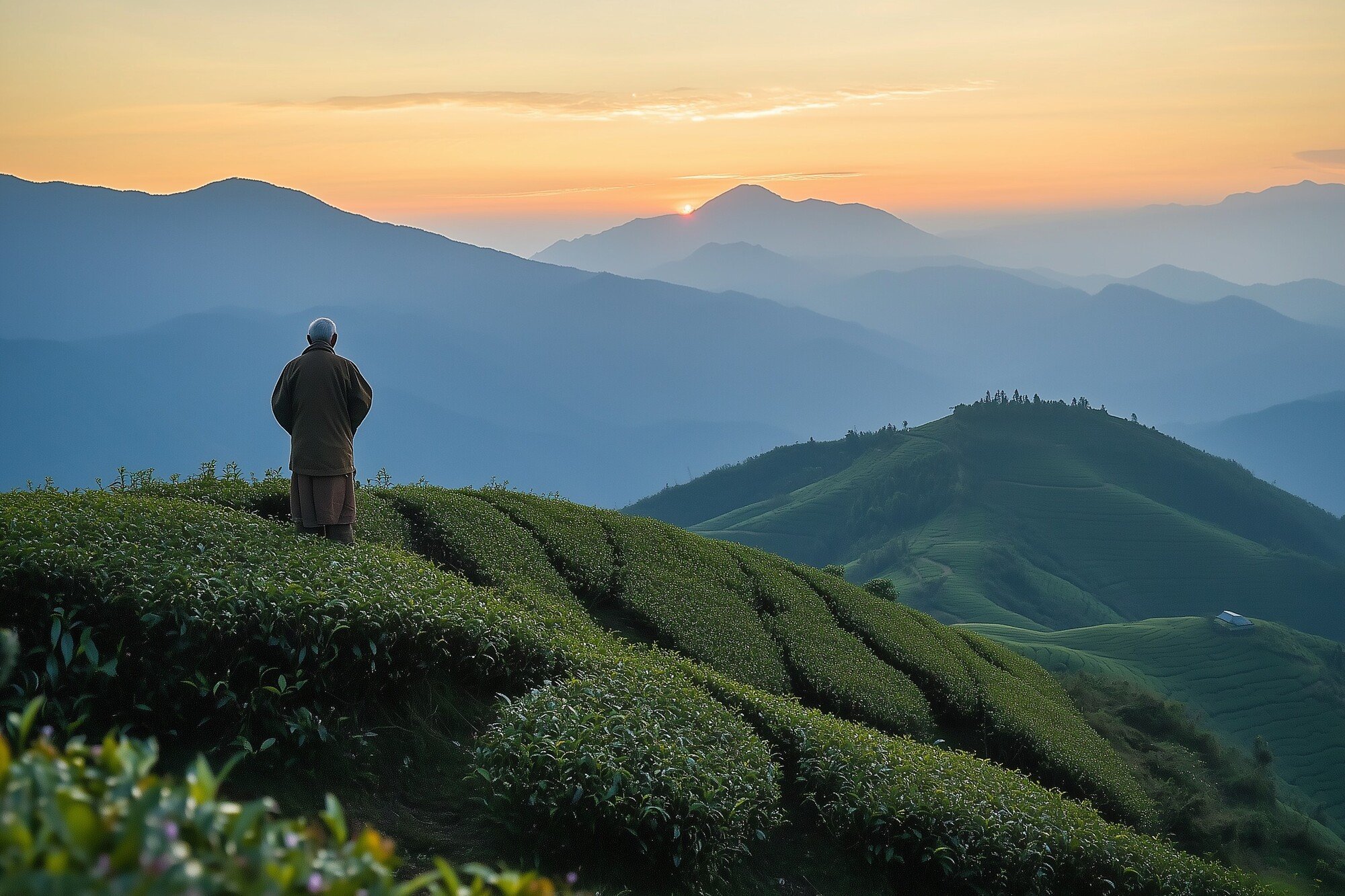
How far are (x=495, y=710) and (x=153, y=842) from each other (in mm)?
7033

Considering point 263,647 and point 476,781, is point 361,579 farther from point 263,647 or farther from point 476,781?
point 476,781

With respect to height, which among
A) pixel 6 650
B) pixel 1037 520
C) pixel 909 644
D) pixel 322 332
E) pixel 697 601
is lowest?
pixel 1037 520

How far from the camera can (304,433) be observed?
1079cm

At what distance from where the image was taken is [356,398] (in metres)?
11.2

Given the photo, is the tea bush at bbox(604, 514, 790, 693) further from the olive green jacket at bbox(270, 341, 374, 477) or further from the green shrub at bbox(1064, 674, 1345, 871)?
the green shrub at bbox(1064, 674, 1345, 871)

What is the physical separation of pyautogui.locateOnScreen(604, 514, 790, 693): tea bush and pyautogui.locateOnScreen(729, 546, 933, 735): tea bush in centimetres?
36

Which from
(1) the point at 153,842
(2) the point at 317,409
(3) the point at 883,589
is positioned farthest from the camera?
(3) the point at 883,589

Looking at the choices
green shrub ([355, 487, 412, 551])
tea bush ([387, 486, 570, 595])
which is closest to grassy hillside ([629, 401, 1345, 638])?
tea bush ([387, 486, 570, 595])

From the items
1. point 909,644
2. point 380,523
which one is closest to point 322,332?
point 380,523

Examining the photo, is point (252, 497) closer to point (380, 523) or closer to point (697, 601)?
point (380, 523)

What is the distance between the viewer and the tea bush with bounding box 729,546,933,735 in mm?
14031

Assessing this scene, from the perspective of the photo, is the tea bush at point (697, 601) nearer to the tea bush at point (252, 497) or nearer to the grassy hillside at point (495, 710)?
the grassy hillside at point (495, 710)

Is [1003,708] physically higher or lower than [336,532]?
lower

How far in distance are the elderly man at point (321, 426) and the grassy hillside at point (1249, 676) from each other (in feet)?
139
